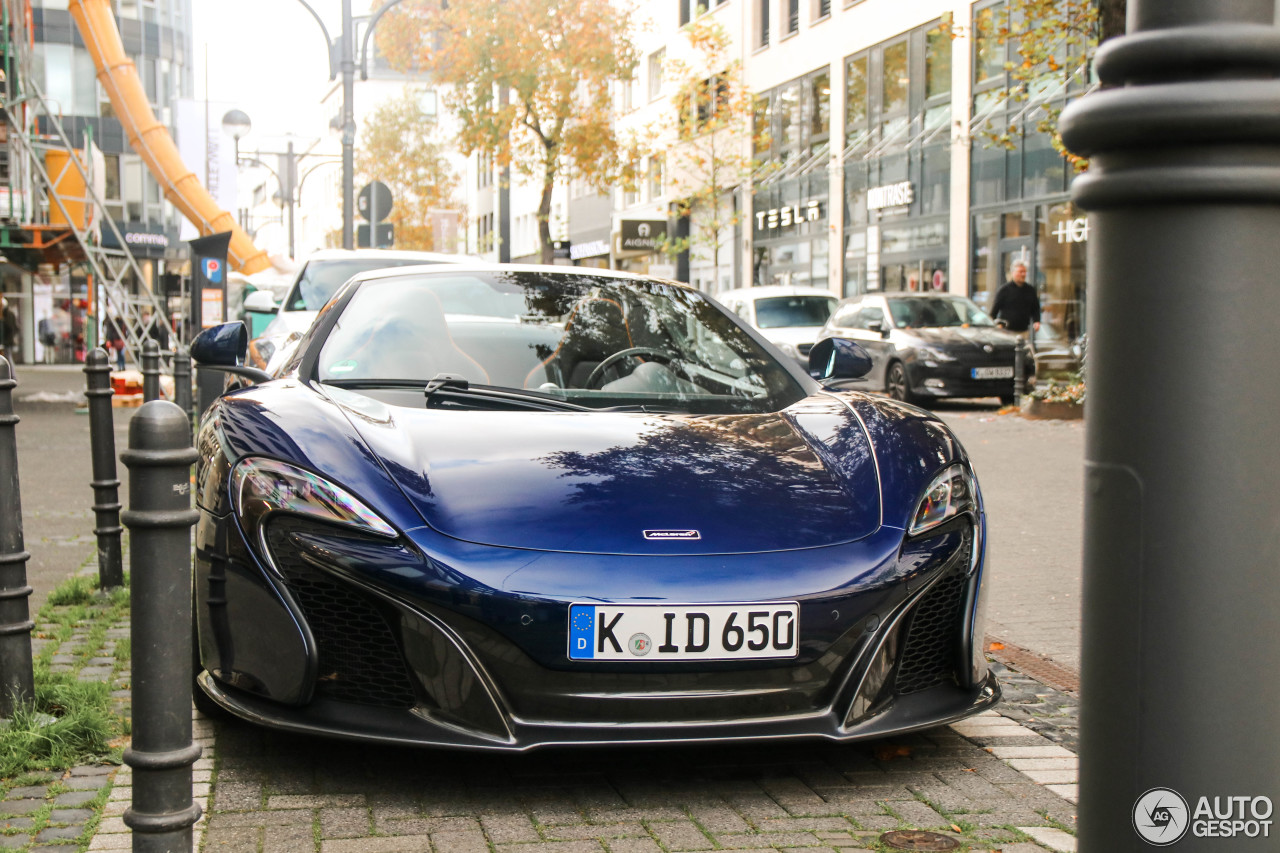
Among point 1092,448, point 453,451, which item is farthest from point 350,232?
point 1092,448

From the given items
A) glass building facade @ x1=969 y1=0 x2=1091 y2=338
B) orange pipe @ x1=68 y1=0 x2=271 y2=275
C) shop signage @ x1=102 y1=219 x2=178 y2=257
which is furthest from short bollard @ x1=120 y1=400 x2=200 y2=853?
shop signage @ x1=102 y1=219 x2=178 y2=257

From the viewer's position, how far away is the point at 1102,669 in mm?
1364

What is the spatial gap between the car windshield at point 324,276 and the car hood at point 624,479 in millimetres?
7785

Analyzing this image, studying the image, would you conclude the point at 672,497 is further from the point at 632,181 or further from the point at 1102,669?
the point at 632,181

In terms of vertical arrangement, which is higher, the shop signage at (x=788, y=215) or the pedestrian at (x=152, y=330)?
the shop signage at (x=788, y=215)

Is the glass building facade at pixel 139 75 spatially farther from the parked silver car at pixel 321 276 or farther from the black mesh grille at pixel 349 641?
the black mesh grille at pixel 349 641

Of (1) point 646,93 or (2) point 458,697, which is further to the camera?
(1) point 646,93

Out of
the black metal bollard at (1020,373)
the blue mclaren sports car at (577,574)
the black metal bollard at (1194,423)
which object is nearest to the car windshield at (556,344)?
the blue mclaren sports car at (577,574)

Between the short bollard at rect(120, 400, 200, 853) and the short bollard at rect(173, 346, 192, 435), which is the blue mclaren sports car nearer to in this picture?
the short bollard at rect(120, 400, 200, 853)

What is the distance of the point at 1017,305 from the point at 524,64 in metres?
15.6

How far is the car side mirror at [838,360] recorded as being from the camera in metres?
4.95

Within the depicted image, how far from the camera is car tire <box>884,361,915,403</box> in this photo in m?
18.3

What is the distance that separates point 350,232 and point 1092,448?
25.0 m

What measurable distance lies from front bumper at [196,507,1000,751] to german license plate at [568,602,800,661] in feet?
0.09
